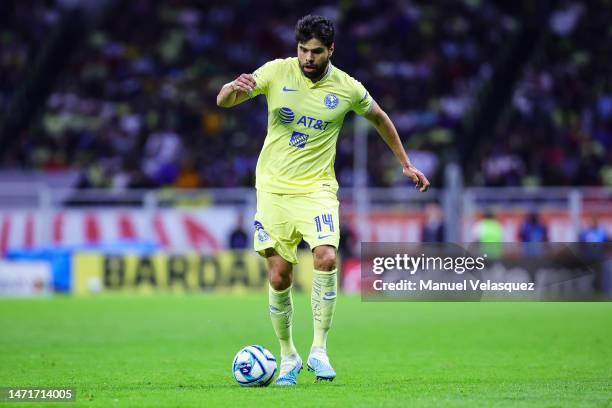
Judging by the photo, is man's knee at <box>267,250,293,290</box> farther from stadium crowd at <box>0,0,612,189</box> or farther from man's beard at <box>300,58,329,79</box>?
stadium crowd at <box>0,0,612,189</box>

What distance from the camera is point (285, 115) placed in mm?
8711

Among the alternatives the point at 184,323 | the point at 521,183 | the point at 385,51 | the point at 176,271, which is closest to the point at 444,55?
the point at 385,51

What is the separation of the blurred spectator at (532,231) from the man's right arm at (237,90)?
15567 millimetres

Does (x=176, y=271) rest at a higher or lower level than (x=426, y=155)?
lower

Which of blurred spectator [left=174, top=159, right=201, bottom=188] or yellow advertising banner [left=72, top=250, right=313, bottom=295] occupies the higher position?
blurred spectator [left=174, top=159, right=201, bottom=188]

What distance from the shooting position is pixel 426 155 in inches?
1107

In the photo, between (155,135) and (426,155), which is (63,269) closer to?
(155,135)

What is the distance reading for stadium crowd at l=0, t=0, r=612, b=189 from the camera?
27.8m

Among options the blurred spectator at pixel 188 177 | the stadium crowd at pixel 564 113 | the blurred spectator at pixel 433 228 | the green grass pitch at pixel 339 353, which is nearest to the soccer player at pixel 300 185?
the green grass pitch at pixel 339 353

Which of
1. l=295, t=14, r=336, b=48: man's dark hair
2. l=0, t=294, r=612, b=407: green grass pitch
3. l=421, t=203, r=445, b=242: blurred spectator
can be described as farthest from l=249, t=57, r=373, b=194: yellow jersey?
l=421, t=203, r=445, b=242: blurred spectator

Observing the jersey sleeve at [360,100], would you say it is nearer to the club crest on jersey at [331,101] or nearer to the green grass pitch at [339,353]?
the club crest on jersey at [331,101]

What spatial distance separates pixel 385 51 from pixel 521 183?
6561mm

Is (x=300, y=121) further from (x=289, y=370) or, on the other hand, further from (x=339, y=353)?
(x=339, y=353)

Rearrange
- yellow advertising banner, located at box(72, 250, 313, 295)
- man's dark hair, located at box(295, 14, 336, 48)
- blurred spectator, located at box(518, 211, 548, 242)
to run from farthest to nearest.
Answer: yellow advertising banner, located at box(72, 250, 313, 295) < blurred spectator, located at box(518, 211, 548, 242) < man's dark hair, located at box(295, 14, 336, 48)
